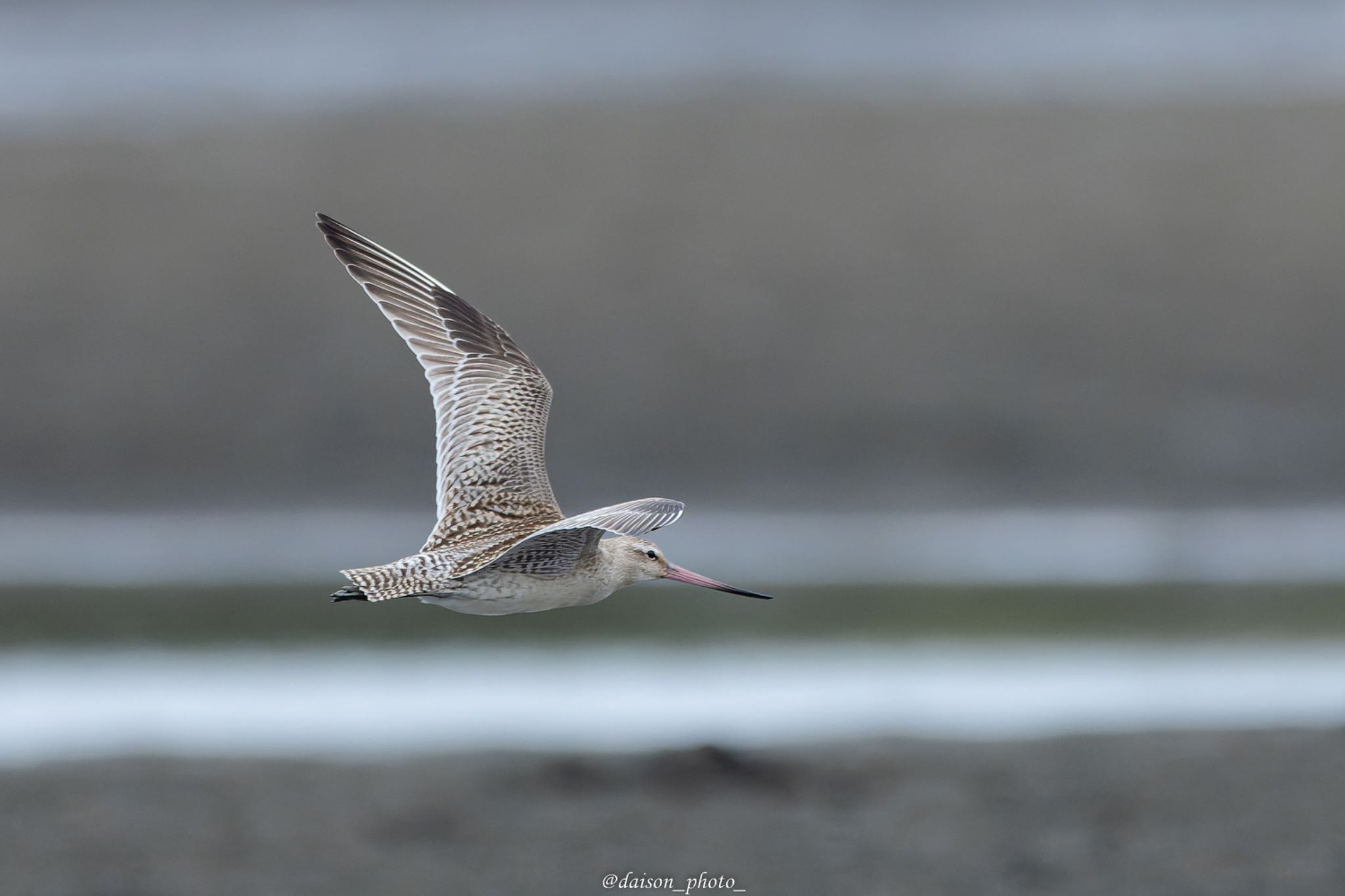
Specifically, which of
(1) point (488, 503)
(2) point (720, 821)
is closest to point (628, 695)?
(2) point (720, 821)

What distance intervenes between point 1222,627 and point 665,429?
17.5 ft

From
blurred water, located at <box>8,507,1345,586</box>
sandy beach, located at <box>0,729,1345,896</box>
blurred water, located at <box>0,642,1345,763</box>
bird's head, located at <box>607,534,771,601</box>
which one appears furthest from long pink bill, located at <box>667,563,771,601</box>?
blurred water, located at <box>8,507,1345,586</box>

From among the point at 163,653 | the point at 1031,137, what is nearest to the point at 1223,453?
the point at 1031,137

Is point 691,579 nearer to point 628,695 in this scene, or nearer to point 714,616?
point 628,695

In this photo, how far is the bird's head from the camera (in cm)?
628

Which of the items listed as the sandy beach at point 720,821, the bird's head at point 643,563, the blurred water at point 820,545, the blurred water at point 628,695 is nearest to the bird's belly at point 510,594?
the bird's head at point 643,563

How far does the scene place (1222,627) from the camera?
632 inches

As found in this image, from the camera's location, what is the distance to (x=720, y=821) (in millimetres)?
11805

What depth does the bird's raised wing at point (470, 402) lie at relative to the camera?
6.65 meters

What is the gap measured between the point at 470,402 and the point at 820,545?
11.6 metres

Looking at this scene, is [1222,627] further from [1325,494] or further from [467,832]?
[467,832]

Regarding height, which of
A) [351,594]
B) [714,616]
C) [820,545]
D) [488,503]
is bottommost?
[351,594]

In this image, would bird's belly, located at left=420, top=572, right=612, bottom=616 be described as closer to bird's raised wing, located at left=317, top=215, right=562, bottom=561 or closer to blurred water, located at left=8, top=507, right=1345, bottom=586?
bird's raised wing, located at left=317, top=215, right=562, bottom=561

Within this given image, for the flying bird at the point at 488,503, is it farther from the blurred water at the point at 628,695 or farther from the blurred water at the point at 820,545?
the blurred water at the point at 820,545
